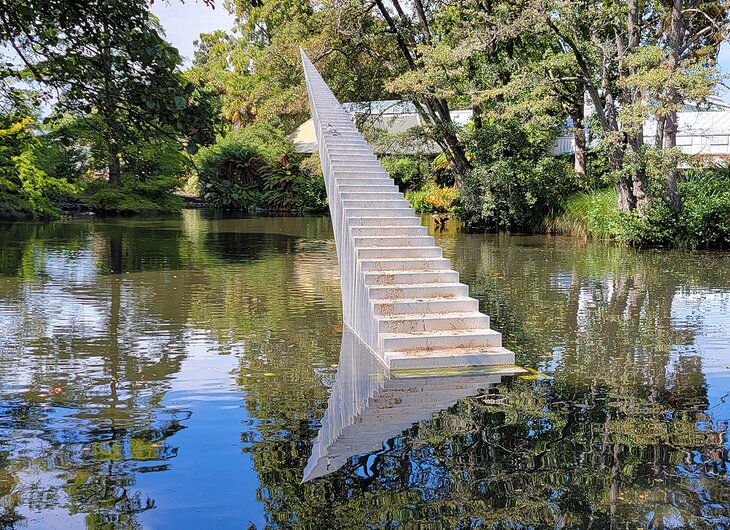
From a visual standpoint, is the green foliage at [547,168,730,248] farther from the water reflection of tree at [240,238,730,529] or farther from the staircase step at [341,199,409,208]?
the water reflection of tree at [240,238,730,529]

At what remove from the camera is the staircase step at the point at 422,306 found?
7730mm

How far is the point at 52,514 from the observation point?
3898mm

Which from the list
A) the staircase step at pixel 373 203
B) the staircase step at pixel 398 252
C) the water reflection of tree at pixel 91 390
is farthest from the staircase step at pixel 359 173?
the water reflection of tree at pixel 91 390

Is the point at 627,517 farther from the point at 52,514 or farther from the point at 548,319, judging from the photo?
the point at 548,319

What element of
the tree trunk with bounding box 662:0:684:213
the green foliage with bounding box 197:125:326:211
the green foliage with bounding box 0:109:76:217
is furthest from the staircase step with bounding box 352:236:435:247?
the green foliage with bounding box 197:125:326:211

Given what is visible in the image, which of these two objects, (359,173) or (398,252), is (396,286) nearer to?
(398,252)

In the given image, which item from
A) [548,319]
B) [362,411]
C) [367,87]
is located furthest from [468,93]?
[362,411]

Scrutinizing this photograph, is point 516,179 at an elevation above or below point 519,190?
above

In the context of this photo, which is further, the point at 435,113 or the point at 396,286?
the point at 435,113

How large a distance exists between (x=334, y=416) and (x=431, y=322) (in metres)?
2.15

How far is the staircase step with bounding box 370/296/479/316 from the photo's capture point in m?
7.73

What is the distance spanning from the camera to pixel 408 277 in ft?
27.5

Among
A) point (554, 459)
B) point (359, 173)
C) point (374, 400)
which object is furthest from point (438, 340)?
point (359, 173)

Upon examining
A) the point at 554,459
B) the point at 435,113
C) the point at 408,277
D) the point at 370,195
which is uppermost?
the point at 435,113
